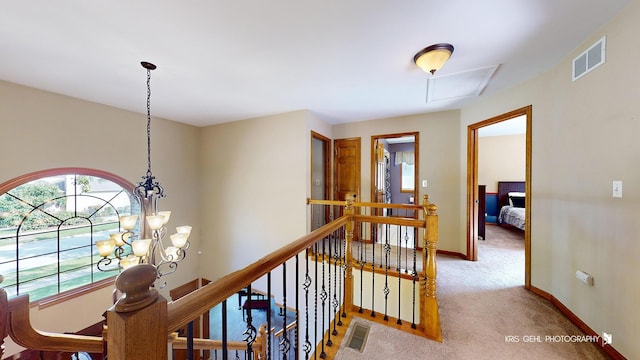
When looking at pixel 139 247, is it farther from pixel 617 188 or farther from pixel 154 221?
pixel 617 188

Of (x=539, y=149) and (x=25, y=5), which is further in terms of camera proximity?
(x=539, y=149)

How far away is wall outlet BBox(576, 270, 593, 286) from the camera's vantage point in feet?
5.75

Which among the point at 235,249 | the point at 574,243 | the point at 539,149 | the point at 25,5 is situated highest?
the point at 25,5

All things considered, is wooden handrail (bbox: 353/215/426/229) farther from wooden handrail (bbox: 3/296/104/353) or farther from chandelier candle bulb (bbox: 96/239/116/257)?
chandelier candle bulb (bbox: 96/239/116/257)

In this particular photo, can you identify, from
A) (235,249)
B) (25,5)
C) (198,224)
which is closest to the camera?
(25,5)

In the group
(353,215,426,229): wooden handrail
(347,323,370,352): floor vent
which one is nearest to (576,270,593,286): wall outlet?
(353,215,426,229): wooden handrail

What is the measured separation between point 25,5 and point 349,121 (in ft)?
12.5

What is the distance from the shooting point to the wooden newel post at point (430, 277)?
5.88 ft

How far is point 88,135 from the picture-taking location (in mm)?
3096

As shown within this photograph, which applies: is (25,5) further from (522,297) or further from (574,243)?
(522,297)

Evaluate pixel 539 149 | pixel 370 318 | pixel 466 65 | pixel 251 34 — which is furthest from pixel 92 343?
Answer: pixel 539 149

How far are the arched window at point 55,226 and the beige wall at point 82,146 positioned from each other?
7.1 inches

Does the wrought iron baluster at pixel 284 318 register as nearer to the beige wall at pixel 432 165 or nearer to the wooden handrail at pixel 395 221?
the wooden handrail at pixel 395 221

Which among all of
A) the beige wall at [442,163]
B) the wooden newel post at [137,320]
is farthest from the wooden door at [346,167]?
the wooden newel post at [137,320]
